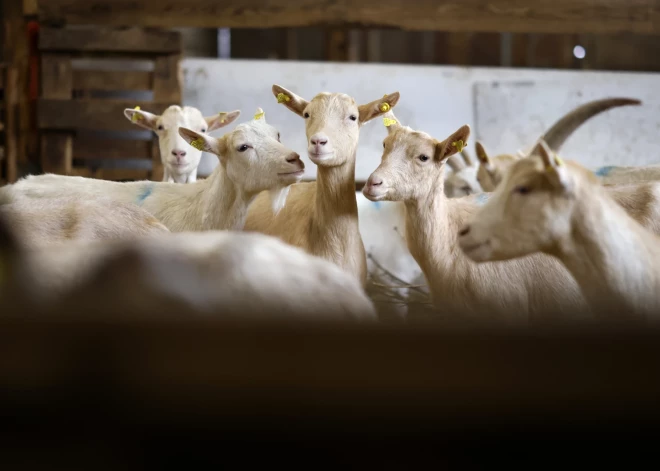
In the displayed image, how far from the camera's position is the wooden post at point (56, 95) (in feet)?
24.8

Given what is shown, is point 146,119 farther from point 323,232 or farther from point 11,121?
point 11,121

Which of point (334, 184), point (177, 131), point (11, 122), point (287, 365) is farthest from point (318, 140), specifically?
point (11, 122)

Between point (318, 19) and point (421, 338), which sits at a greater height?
point (318, 19)

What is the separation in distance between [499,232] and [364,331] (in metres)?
1.62

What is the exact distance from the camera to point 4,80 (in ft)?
25.5

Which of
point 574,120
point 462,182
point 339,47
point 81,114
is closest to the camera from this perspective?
point 574,120

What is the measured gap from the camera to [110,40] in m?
7.57

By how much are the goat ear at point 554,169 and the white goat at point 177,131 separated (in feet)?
10.6

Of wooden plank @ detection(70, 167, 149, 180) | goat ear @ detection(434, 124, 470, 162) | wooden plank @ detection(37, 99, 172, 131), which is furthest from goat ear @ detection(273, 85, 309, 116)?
wooden plank @ detection(70, 167, 149, 180)

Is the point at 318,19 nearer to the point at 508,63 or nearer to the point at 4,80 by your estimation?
the point at 4,80

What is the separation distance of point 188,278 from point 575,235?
1.32 meters

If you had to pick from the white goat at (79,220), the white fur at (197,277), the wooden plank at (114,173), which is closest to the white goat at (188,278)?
the white fur at (197,277)

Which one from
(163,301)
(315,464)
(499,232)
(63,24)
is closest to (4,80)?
(63,24)

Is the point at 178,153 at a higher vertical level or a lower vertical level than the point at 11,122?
lower
